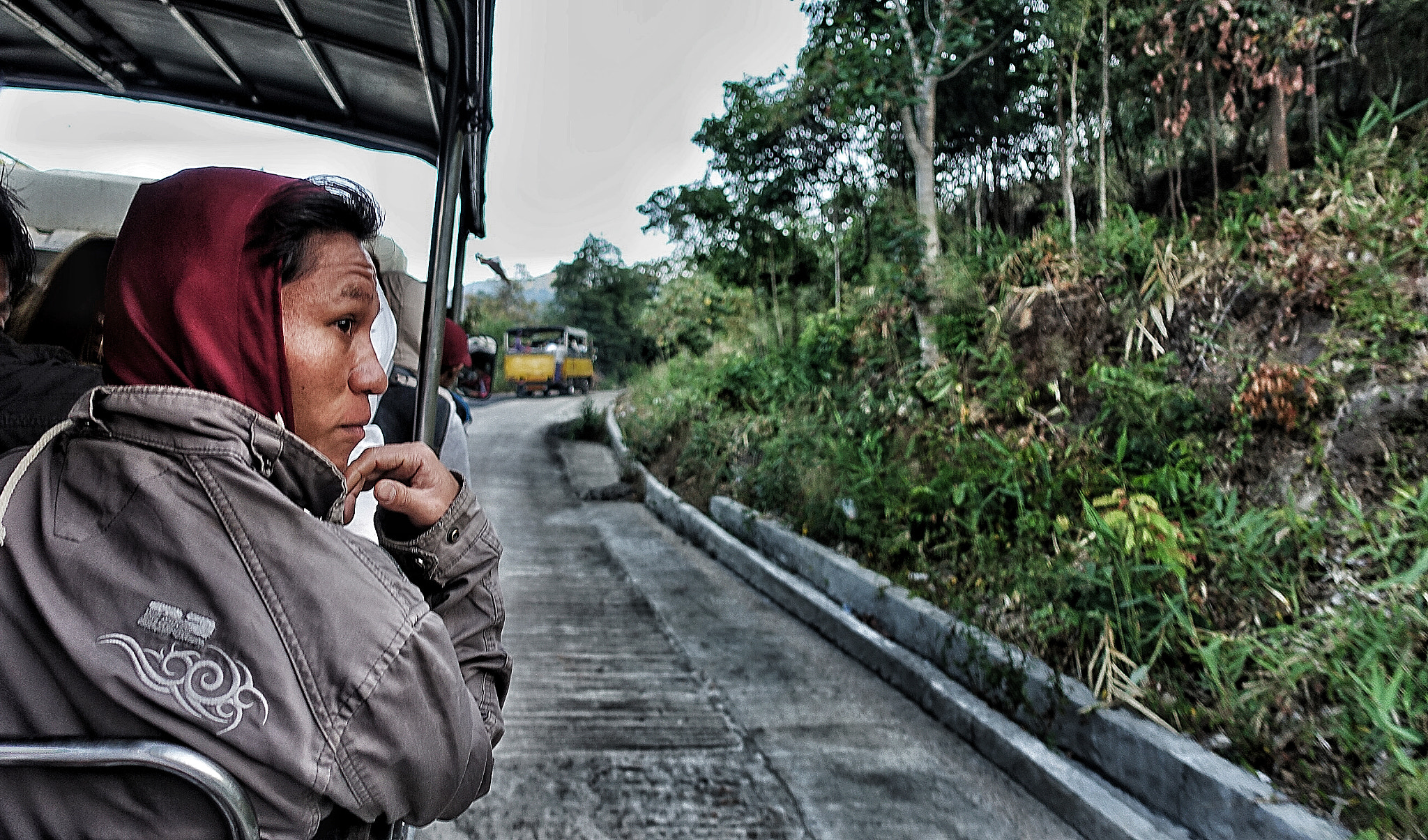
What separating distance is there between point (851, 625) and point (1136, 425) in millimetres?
1821

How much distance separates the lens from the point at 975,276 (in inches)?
274

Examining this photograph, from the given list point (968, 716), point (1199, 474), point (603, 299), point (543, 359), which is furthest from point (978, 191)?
point (603, 299)

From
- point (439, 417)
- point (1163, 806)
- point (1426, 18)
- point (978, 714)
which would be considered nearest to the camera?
point (1163, 806)

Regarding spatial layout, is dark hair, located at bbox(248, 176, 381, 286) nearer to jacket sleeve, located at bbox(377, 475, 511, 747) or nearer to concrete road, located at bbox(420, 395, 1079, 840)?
jacket sleeve, located at bbox(377, 475, 511, 747)

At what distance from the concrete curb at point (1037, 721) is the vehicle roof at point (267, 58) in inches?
111

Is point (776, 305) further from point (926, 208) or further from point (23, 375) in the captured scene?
point (23, 375)

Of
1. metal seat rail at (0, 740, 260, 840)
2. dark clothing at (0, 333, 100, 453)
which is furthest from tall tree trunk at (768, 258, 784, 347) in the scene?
metal seat rail at (0, 740, 260, 840)

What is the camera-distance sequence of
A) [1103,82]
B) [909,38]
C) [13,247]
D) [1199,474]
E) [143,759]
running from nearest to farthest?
[143,759]
[13,247]
[1199,474]
[1103,82]
[909,38]

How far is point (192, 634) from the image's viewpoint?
94 cm

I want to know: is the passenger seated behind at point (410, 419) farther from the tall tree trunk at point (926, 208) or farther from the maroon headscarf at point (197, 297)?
the tall tree trunk at point (926, 208)

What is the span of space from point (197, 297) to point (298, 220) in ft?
0.54

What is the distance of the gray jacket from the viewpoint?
937 mm

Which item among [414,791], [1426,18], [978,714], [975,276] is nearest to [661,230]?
[975,276]

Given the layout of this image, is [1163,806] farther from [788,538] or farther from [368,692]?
[788,538]
